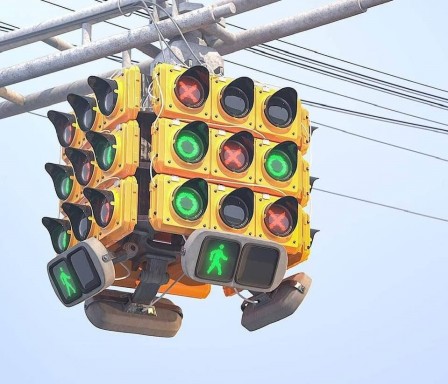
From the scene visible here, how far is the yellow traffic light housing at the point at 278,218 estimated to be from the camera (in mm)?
14945

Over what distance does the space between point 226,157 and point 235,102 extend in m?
0.62

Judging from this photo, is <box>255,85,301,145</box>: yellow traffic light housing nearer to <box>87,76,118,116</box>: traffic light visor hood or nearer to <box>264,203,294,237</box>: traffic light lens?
<box>264,203,294,237</box>: traffic light lens

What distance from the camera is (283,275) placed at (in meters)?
15.2

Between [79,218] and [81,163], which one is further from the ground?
[81,163]

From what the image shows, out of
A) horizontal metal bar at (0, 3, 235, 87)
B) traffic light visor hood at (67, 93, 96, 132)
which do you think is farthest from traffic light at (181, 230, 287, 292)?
horizontal metal bar at (0, 3, 235, 87)

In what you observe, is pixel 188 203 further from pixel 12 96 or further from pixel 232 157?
pixel 12 96

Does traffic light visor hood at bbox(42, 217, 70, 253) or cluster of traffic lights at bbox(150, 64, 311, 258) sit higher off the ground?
cluster of traffic lights at bbox(150, 64, 311, 258)

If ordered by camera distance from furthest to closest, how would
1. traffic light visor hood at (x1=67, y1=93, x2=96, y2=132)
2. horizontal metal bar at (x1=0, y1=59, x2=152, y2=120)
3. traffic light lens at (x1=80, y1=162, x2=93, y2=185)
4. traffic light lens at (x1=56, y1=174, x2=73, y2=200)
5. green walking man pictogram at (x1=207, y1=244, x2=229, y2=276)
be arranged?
horizontal metal bar at (x1=0, y1=59, x2=152, y2=120) < traffic light lens at (x1=56, y1=174, x2=73, y2=200) < traffic light visor hood at (x1=67, y1=93, x2=96, y2=132) < traffic light lens at (x1=80, y1=162, x2=93, y2=185) < green walking man pictogram at (x1=207, y1=244, x2=229, y2=276)

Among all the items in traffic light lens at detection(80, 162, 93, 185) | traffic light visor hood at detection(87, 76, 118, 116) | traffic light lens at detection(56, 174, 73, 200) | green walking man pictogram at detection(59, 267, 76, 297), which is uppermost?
traffic light visor hood at detection(87, 76, 118, 116)

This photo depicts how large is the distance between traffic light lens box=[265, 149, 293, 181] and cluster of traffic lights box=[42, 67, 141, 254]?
1.22m

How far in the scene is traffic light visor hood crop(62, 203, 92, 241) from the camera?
15.2m

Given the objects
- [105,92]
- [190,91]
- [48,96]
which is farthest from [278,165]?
[48,96]

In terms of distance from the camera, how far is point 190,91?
14938 mm

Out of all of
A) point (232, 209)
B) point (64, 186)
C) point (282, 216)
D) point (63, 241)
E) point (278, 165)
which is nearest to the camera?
point (232, 209)
